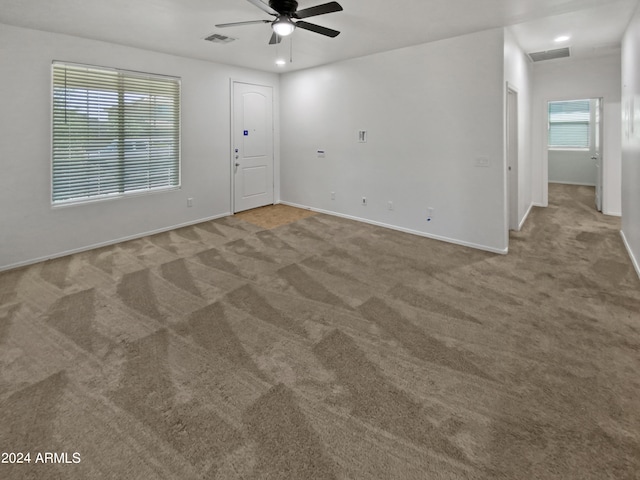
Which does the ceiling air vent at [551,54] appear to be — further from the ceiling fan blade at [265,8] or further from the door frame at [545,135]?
the ceiling fan blade at [265,8]

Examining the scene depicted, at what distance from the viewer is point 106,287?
3494 mm

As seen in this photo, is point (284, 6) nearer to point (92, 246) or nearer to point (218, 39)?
point (218, 39)

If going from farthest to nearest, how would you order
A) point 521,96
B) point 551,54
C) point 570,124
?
point 570,124, point 551,54, point 521,96

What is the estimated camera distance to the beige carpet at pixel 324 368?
160cm

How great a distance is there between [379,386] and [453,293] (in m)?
1.60

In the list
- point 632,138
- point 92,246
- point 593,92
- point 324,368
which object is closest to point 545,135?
point 593,92

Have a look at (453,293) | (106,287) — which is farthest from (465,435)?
(106,287)

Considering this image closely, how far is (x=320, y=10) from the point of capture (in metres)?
2.92

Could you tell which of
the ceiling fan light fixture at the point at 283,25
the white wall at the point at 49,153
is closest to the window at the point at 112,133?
the white wall at the point at 49,153

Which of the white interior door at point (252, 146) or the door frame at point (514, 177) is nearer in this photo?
the door frame at point (514, 177)

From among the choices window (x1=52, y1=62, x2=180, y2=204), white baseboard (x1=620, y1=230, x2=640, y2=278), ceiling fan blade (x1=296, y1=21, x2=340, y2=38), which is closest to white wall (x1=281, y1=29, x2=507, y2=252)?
white baseboard (x1=620, y1=230, x2=640, y2=278)

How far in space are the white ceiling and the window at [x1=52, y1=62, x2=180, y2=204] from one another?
52 centimetres

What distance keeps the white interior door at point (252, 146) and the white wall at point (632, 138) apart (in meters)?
5.48

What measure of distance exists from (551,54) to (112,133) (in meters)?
6.86
